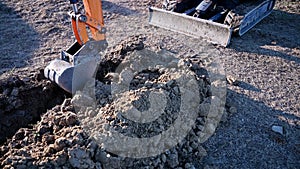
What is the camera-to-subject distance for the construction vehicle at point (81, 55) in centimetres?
373

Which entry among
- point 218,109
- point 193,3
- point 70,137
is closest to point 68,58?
point 70,137

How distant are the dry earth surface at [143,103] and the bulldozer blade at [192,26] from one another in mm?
141

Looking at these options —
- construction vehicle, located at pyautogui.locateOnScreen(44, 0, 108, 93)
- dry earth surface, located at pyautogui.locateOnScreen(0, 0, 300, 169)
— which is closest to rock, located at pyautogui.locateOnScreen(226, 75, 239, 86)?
dry earth surface, located at pyautogui.locateOnScreen(0, 0, 300, 169)

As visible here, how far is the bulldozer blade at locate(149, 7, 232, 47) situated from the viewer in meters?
5.48

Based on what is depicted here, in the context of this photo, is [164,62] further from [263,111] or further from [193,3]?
[193,3]

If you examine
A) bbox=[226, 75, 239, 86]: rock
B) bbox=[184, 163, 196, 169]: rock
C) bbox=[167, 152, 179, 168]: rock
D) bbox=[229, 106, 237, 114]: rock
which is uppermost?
bbox=[226, 75, 239, 86]: rock

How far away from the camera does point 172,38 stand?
5.82 m

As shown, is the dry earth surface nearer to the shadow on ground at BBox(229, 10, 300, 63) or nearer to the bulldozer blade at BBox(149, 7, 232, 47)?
the shadow on ground at BBox(229, 10, 300, 63)

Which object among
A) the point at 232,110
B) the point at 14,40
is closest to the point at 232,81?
the point at 232,110

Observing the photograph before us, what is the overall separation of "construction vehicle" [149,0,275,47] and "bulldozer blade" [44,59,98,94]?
7.87 feet

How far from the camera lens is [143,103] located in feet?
11.3

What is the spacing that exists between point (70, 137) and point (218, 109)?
1.70 meters

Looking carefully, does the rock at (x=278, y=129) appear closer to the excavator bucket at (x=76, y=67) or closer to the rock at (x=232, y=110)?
the rock at (x=232, y=110)

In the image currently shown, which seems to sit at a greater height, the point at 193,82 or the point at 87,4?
the point at 87,4
